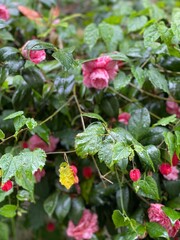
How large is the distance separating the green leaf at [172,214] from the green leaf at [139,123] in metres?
0.16

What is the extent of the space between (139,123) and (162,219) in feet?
0.70

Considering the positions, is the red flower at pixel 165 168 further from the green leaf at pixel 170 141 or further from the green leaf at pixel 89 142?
the green leaf at pixel 89 142

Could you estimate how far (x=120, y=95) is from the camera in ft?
3.36

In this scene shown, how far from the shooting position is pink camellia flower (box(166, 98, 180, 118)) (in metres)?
1.02

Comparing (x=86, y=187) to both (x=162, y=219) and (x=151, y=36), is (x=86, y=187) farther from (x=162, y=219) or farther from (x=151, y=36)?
(x=151, y=36)

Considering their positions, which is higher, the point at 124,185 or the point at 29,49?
the point at 29,49

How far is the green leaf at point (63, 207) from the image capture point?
1.02 meters

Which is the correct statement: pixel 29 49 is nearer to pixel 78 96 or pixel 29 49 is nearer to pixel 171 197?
pixel 78 96

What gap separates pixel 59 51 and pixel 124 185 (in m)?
0.36

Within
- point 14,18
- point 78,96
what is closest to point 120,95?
point 78,96

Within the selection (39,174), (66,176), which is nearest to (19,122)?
(66,176)

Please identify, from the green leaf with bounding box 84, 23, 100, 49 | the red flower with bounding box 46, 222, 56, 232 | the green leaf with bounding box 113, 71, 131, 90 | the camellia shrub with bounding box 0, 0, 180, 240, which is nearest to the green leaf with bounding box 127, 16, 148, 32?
the camellia shrub with bounding box 0, 0, 180, 240

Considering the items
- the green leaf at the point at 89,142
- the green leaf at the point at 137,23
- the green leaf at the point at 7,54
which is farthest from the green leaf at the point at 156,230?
the green leaf at the point at 137,23

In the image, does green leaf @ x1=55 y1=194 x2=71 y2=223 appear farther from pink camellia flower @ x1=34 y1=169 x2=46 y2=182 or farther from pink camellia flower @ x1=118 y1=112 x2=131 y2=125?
pink camellia flower @ x1=118 y1=112 x2=131 y2=125
